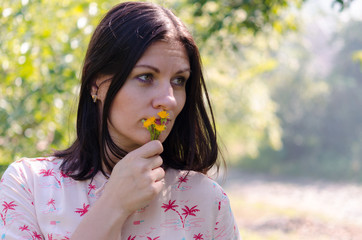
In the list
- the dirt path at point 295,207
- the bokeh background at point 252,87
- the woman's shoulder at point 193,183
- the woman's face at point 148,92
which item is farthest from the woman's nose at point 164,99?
the dirt path at point 295,207

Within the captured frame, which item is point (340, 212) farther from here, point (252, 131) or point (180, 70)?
point (180, 70)

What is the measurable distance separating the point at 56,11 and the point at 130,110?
196 centimetres

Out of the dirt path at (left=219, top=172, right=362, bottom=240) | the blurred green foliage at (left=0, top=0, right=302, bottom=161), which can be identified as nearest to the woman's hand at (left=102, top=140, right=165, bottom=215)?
the blurred green foliage at (left=0, top=0, right=302, bottom=161)

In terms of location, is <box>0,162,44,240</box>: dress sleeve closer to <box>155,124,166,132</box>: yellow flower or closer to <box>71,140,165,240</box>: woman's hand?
<box>71,140,165,240</box>: woman's hand

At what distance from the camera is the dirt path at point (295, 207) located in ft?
27.4

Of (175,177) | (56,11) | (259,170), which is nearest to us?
(175,177)

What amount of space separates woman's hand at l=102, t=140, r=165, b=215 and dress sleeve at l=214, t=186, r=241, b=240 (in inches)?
10.1

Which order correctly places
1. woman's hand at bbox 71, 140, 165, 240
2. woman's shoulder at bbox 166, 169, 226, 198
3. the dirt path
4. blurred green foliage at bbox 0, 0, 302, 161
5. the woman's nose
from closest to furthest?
1. woman's hand at bbox 71, 140, 165, 240
2. the woman's nose
3. woman's shoulder at bbox 166, 169, 226, 198
4. blurred green foliage at bbox 0, 0, 302, 161
5. the dirt path

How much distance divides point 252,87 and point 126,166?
33.2ft

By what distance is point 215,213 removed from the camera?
4.44 ft

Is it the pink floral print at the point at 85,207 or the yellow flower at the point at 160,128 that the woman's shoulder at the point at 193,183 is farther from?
the yellow flower at the point at 160,128

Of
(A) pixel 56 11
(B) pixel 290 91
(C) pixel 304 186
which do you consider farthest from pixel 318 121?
(A) pixel 56 11

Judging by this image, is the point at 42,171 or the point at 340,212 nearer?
the point at 42,171

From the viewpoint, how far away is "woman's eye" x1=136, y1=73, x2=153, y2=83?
1.26 metres
